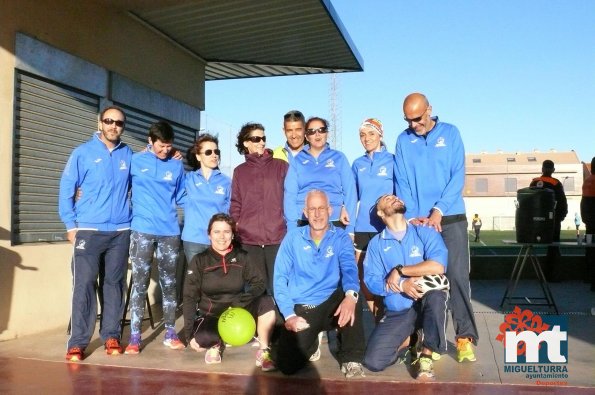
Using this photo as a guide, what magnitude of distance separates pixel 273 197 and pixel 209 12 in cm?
350

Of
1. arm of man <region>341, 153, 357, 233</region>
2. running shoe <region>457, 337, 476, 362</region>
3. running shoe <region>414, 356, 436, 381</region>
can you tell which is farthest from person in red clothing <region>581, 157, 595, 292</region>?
running shoe <region>414, 356, 436, 381</region>

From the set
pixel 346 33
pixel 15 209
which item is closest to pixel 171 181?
pixel 15 209

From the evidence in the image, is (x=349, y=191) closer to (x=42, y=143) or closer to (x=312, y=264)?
(x=312, y=264)

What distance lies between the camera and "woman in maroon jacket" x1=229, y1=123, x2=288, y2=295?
5477mm

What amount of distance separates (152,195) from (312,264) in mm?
1723

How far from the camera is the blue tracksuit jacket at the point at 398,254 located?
4.71 m

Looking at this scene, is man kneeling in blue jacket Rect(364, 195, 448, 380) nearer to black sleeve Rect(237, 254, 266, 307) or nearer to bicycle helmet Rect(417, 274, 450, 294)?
bicycle helmet Rect(417, 274, 450, 294)

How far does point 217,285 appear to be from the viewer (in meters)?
5.26

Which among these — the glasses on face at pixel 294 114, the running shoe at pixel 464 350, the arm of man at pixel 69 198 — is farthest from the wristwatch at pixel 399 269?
the arm of man at pixel 69 198

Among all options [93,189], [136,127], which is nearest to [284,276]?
[93,189]

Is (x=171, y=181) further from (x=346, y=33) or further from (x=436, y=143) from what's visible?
(x=346, y=33)

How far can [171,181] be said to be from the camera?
566 cm

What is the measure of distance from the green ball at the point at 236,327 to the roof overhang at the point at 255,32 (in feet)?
13.6

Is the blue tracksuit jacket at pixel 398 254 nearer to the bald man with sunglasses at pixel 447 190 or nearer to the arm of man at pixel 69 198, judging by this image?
the bald man with sunglasses at pixel 447 190
